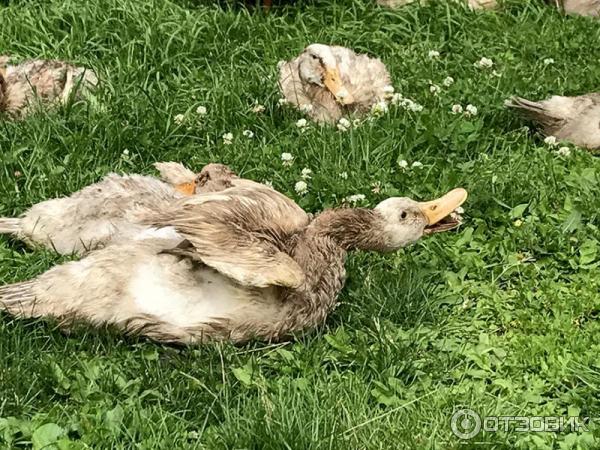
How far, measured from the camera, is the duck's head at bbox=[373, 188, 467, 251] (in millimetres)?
4398

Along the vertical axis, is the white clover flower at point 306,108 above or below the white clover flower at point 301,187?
below

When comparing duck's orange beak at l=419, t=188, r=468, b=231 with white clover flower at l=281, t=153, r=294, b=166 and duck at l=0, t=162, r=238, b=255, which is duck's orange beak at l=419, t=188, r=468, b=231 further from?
white clover flower at l=281, t=153, r=294, b=166

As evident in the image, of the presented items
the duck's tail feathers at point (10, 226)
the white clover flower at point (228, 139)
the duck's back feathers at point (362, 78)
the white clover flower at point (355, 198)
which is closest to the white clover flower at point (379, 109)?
the duck's back feathers at point (362, 78)

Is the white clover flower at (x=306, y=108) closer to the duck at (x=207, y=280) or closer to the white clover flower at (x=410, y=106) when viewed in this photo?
the white clover flower at (x=410, y=106)

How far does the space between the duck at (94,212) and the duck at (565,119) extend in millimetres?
2061

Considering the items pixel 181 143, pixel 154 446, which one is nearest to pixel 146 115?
pixel 181 143

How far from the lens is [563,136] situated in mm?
6152

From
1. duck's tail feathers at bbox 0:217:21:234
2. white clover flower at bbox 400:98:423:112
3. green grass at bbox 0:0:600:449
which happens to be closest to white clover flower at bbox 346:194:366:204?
green grass at bbox 0:0:600:449

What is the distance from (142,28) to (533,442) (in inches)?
179

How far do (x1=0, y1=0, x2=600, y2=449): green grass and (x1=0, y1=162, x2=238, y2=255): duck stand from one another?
113 mm

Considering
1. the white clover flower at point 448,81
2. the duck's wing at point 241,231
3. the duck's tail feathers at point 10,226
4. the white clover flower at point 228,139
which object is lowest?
the white clover flower at point 448,81

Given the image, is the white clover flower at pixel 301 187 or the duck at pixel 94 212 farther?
the white clover flower at pixel 301 187

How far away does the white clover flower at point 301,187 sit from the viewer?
5.27 metres

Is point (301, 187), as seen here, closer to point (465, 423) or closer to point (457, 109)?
point (457, 109)
